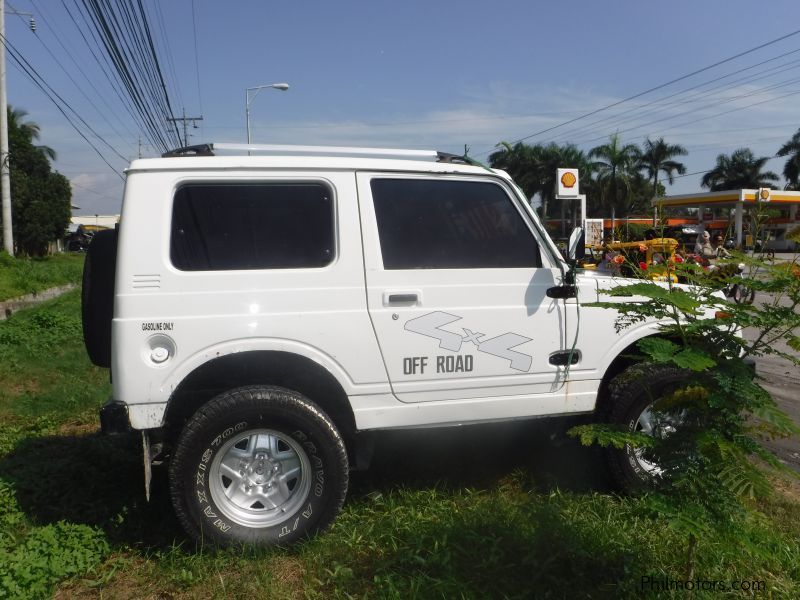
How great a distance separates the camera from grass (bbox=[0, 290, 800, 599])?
3076 millimetres

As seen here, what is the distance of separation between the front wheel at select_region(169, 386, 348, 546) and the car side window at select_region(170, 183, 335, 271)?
69 cm

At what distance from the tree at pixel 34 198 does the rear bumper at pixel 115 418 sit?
3552 cm

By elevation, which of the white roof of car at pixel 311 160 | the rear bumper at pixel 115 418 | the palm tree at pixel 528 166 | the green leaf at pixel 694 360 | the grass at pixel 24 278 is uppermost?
the palm tree at pixel 528 166

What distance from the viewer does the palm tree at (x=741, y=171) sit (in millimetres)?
59062

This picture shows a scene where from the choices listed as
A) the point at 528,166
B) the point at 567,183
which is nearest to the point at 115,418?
the point at 567,183

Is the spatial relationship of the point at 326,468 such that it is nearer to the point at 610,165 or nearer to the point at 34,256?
the point at 34,256

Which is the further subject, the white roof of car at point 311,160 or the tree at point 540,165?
the tree at point 540,165

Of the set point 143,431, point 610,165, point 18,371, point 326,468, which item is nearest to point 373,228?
point 326,468

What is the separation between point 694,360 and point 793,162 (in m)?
64.9

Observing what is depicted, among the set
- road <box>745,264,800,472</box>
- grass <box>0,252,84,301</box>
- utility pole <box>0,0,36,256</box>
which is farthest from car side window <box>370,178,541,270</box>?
utility pole <box>0,0,36,256</box>

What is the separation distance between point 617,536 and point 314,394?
174 cm

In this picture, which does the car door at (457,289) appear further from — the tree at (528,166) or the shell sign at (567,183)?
the tree at (528,166)

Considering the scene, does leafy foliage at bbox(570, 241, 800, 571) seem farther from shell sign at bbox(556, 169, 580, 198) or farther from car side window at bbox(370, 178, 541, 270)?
shell sign at bbox(556, 169, 580, 198)

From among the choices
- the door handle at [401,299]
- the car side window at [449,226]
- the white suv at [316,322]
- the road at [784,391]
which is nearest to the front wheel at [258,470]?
the white suv at [316,322]
